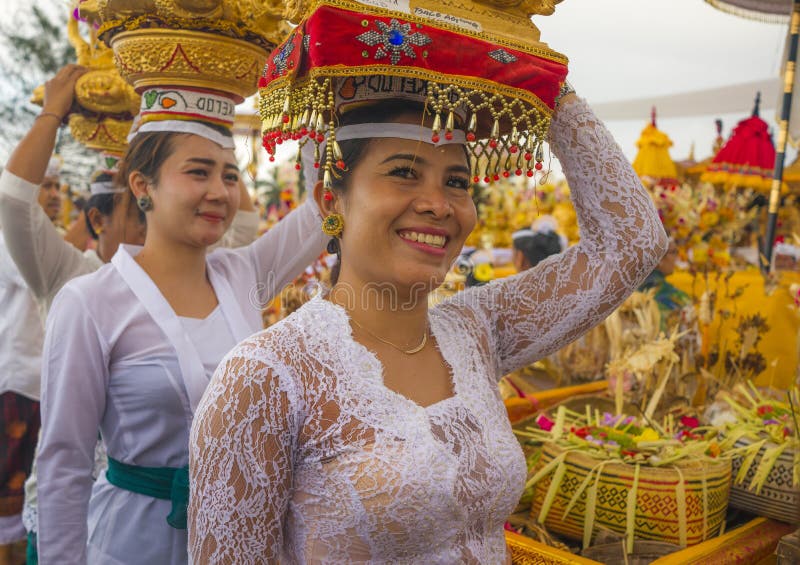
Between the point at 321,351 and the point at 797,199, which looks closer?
the point at 321,351

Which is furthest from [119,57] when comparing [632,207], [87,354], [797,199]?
[797,199]

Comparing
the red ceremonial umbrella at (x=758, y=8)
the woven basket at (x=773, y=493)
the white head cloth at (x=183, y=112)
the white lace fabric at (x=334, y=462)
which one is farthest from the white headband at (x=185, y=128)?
the red ceremonial umbrella at (x=758, y=8)

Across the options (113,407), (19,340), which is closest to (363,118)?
(113,407)

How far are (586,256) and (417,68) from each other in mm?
622

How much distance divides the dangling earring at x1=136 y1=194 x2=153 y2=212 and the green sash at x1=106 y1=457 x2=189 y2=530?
692 millimetres

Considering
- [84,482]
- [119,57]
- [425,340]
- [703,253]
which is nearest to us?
[425,340]

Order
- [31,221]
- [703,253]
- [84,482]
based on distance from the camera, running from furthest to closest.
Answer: [703,253], [31,221], [84,482]

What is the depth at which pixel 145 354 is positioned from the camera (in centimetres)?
175

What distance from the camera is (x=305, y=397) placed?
118cm

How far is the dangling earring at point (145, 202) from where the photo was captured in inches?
77.9

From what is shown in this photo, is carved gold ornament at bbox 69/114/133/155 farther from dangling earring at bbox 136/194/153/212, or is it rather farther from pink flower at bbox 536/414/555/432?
pink flower at bbox 536/414/555/432

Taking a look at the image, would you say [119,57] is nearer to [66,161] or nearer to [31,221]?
[31,221]

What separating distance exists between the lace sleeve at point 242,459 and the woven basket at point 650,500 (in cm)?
112

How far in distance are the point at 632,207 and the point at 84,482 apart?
1.43 metres
